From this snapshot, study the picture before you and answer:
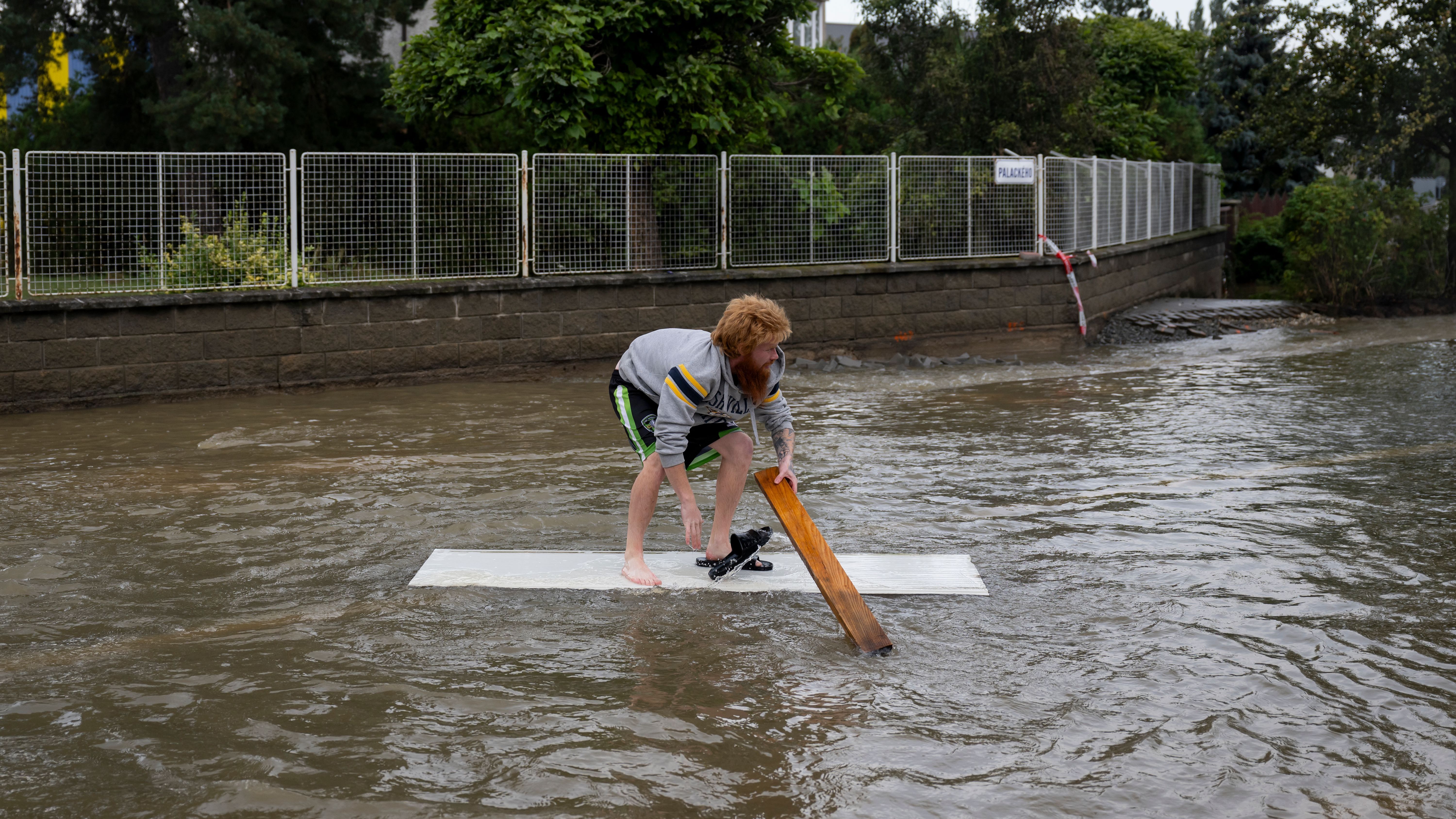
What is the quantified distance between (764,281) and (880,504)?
850cm

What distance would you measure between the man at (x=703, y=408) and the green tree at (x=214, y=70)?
18.7m

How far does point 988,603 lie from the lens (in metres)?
6.11

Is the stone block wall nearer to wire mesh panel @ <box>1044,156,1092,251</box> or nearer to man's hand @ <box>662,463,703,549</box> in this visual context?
wire mesh panel @ <box>1044,156,1092,251</box>

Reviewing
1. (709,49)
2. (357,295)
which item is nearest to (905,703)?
(357,295)

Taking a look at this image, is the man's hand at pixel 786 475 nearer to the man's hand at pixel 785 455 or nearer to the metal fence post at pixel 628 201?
the man's hand at pixel 785 455

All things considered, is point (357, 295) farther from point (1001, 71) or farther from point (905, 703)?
point (1001, 71)

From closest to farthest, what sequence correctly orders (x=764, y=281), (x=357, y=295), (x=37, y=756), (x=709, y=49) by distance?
1. (x=37, y=756)
2. (x=357, y=295)
3. (x=764, y=281)
4. (x=709, y=49)

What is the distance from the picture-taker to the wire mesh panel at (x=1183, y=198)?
28109mm

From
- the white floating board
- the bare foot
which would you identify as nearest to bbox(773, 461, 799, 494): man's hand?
the white floating board

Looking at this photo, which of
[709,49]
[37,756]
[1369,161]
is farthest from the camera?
[1369,161]

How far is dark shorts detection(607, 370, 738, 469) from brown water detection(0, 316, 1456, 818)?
0.66 meters

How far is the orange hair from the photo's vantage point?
5668mm

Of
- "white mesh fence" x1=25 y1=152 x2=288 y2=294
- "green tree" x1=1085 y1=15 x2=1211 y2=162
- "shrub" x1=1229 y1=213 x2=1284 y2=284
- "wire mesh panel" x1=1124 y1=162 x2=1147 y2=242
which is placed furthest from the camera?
"shrub" x1=1229 y1=213 x2=1284 y2=284

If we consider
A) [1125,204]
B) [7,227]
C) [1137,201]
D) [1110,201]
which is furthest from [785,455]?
[1137,201]
